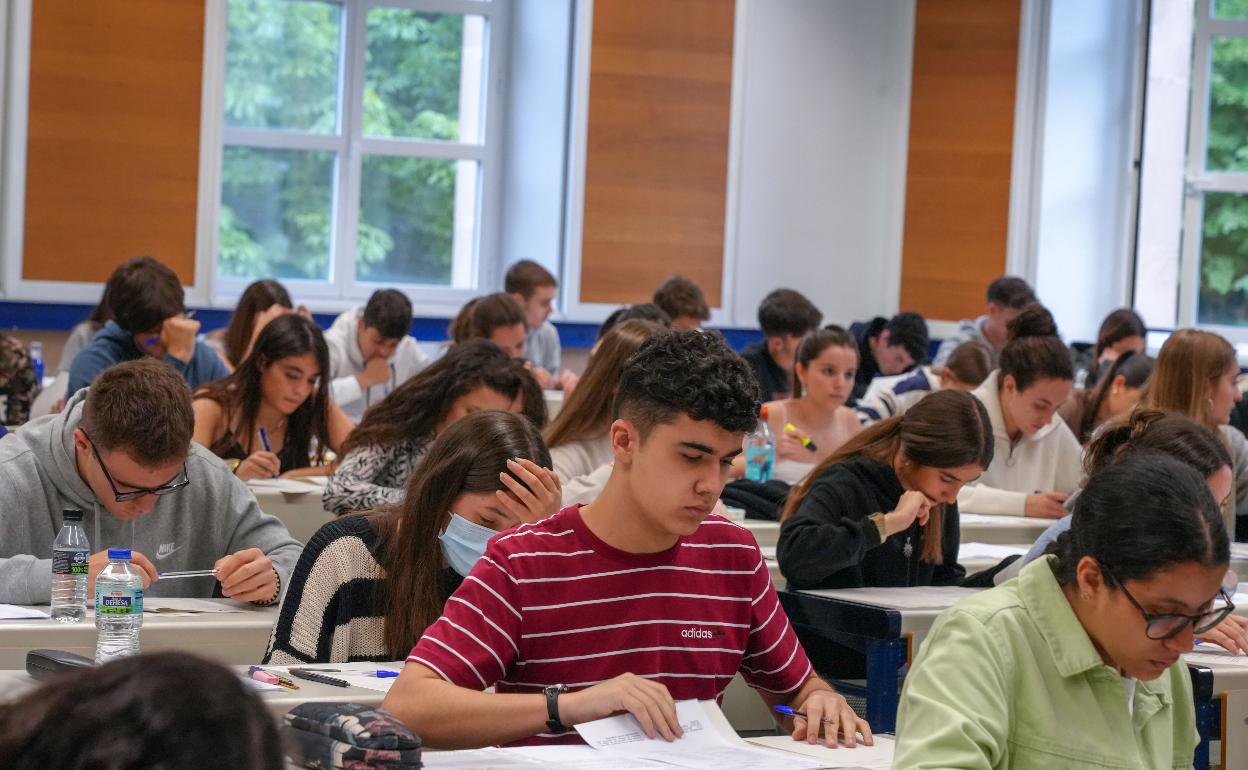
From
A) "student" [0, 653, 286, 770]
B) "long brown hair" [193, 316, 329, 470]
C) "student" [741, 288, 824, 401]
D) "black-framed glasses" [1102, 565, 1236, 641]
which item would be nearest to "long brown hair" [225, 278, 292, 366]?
"long brown hair" [193, 316, 329, 470]

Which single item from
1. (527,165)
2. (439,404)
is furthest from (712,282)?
(439,404)

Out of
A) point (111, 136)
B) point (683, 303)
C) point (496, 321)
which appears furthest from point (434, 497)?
point (111, 136)

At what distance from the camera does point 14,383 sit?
18.7 ft

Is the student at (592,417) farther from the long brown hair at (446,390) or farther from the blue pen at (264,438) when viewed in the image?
the blue pen at (264,438)

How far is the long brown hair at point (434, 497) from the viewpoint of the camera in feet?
8.48

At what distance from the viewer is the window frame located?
856cm

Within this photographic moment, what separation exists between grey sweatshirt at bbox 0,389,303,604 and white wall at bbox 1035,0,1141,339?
654 centimetres

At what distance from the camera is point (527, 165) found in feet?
29.2

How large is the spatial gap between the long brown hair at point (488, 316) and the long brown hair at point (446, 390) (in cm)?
212

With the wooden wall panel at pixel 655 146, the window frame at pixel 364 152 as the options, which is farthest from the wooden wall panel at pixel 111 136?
the wooden wall panel at pixel 655 146

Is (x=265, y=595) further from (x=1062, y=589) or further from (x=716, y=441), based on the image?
(x=1062, y=589)

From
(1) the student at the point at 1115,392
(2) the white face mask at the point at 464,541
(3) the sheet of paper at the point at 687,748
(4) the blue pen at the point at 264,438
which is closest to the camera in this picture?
(3) the sheet of paper at the point at 687,748

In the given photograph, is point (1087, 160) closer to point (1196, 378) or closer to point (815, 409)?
point (815, 409)

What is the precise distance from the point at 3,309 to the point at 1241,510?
18.8 feet
